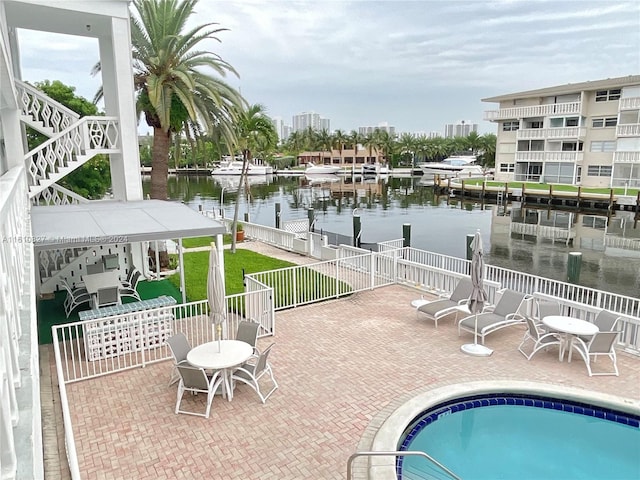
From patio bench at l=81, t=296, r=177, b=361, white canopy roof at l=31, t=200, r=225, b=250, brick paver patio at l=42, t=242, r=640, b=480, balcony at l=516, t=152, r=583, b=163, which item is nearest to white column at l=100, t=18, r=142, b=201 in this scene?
white canopy roof at l=31, t=200, r=225, b=250

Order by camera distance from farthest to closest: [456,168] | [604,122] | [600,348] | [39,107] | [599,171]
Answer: [456,168] < [599,171] < [604,122] < [39,107] < [600,348]

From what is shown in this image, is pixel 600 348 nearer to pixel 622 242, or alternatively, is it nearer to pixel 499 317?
pixel 499 317

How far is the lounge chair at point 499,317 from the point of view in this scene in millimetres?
9992

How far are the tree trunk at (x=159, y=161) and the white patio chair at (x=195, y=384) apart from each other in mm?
10977

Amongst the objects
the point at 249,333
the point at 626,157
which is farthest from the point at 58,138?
the point at 626,157

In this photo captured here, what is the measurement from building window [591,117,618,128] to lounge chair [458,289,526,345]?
149 ft

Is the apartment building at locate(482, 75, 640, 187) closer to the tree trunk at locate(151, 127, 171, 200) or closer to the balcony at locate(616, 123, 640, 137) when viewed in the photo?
the balcony at locate(616, 123, 640, 137)

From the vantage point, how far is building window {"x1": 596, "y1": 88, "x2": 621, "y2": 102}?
45594 mm

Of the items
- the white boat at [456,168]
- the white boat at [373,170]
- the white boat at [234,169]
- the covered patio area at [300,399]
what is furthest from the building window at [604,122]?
the white boat at [234,169]

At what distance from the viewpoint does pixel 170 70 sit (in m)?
15.4

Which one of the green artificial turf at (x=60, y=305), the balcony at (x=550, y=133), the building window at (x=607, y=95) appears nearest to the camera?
the green artificial turf at (x=60, y=305)

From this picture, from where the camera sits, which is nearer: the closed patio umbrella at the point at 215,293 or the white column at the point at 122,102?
the closed patio umbrella at the point at 215,293

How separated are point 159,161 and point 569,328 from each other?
1435 centimetres

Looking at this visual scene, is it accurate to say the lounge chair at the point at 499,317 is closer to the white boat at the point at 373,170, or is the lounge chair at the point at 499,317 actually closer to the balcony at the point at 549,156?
the balcony at the point at 549,156
